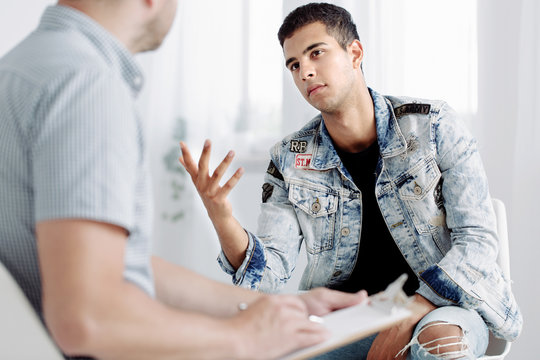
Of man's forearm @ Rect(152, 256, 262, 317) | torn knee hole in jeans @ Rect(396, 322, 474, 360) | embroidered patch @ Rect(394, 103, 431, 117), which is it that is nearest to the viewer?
man's forearm @ Rect(152, 256, 262, 317)

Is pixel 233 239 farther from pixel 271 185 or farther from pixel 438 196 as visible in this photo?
pixel 438 196

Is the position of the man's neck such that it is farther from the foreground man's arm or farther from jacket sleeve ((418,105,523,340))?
the foreground man's arm

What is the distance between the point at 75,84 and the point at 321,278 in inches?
43.9

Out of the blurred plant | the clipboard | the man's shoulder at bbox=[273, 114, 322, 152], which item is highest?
the clipboard

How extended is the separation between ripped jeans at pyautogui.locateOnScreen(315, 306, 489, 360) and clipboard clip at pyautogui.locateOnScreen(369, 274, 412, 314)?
483mm

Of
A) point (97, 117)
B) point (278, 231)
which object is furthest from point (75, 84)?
point (278, 231)

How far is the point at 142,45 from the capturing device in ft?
2.55

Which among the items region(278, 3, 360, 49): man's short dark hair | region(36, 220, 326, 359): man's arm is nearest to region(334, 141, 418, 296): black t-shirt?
region(278, 3, 360, 49): man's short dark hair

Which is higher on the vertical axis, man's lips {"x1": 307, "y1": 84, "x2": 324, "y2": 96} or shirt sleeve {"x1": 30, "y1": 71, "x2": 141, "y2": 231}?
shirt sleeve {"x1": 30, "y1": 71, "x2": 141, "y2": 231}

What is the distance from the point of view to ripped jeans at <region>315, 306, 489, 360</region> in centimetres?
114

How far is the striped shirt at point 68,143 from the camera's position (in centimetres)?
54

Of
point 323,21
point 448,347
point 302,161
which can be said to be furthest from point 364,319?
point 323,21

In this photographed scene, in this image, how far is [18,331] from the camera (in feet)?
1.85

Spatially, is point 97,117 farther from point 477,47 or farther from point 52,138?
point 477,47
